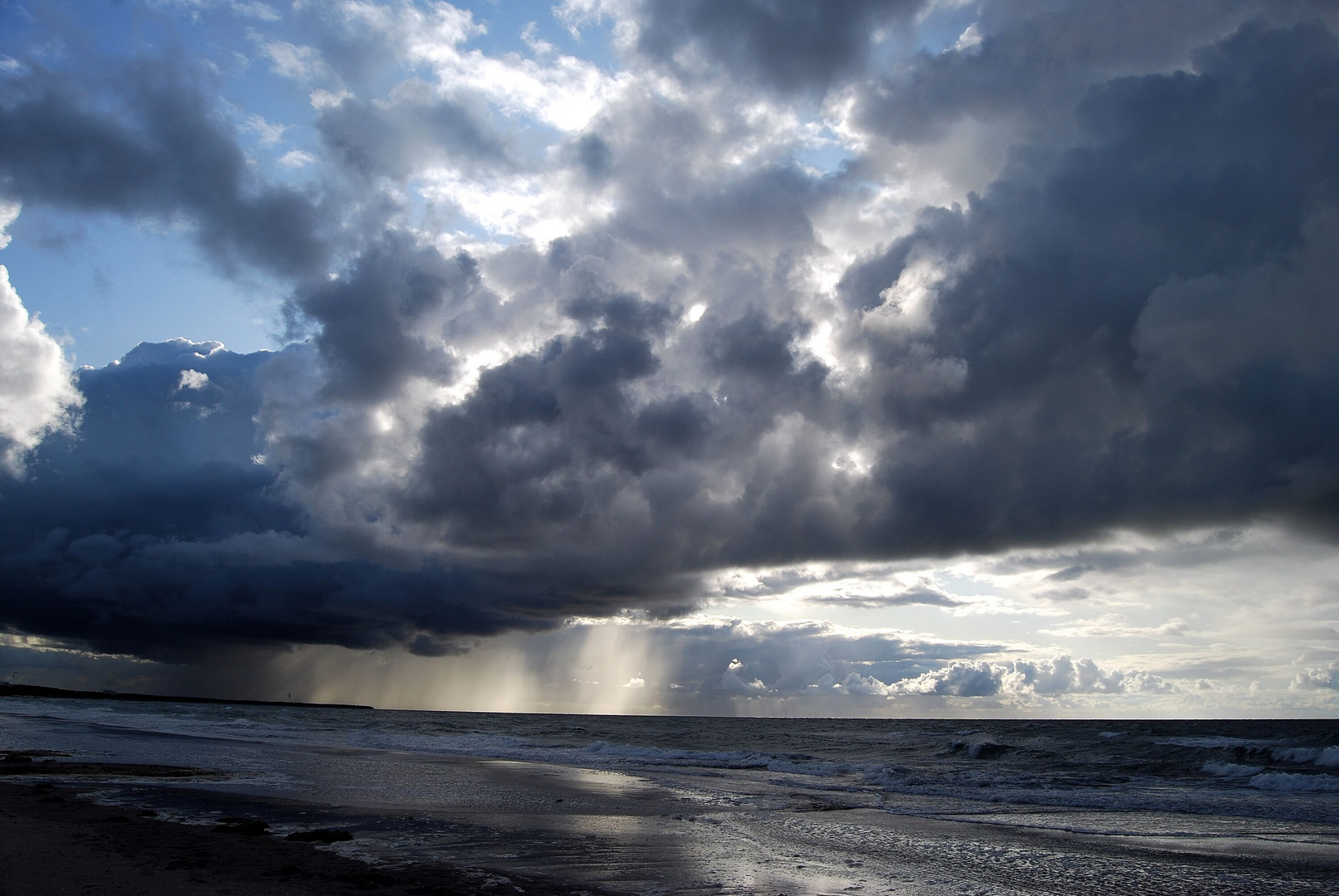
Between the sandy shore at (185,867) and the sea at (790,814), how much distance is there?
0.75m

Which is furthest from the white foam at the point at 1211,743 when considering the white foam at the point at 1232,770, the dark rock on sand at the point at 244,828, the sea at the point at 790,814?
the dark rock on sand at the point at 244,828

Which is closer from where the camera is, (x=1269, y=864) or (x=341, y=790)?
(x=1269, y=864)

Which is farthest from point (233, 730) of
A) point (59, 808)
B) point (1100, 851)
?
point (1100, 851)

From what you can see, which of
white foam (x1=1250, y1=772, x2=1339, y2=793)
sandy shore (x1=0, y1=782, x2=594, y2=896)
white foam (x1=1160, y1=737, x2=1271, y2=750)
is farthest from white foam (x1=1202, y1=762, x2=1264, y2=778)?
sandy shore (x1=0, y1=782, x2=594, y2=896)

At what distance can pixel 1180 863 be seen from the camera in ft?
52.6

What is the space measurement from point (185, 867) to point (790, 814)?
1566 cm

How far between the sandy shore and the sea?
0.75 metres

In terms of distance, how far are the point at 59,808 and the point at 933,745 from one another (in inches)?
2453

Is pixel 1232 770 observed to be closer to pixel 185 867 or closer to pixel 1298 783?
pixel 1298 783

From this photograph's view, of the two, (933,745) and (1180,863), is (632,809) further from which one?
(933,745)

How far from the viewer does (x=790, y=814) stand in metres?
22.7

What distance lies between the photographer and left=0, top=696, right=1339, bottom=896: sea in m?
14.1

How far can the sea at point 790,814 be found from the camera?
14.1 meters

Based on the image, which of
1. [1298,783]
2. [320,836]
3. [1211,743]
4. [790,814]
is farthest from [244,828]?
[1211,743]
